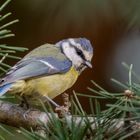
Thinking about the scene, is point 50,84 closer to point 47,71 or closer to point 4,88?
point 47,71

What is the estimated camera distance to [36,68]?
2020 mm

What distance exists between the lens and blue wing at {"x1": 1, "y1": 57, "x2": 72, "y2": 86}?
187 cm

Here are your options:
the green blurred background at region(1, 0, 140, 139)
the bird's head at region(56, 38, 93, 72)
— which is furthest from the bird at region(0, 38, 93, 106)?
the green blurred background at region(1, 0, 140, 139)

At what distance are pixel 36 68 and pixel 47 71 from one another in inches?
3.3

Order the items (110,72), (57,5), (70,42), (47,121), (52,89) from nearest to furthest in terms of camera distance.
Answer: (47,121), (52,89), (57,5), (70,42), (110,72)

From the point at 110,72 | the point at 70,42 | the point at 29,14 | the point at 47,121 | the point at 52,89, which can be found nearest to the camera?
the point at 47,121

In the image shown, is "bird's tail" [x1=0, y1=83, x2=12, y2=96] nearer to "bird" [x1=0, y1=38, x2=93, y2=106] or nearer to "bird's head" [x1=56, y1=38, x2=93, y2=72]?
"bird" [x1=0, y1=38, x2=93, y2=106]

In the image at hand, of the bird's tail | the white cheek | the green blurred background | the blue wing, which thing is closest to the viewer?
the bird's tail

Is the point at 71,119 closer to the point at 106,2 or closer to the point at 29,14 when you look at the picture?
the point at 106,2

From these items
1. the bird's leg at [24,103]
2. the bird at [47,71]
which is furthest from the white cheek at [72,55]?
the bird's leg at [24,103]

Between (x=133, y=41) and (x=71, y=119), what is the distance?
1.42m

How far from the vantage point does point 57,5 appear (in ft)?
7.18

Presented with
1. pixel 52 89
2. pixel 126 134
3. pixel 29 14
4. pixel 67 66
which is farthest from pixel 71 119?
pixel 29 14

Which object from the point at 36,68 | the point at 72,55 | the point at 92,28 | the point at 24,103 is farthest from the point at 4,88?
the point at 92,28
